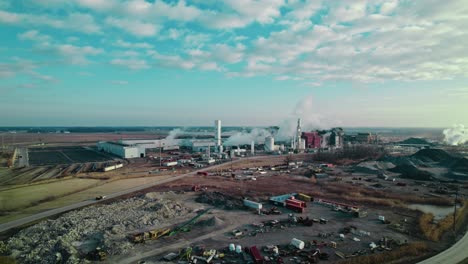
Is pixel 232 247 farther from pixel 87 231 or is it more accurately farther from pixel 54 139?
pixel 54 139

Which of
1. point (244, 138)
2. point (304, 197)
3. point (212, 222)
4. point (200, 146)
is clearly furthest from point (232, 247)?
point (244, 138)

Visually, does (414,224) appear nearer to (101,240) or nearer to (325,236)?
(325,236)

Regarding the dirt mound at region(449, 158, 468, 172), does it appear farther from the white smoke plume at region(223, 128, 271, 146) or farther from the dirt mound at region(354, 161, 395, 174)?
the white smoke plume at region(223, 128, 271, 146)

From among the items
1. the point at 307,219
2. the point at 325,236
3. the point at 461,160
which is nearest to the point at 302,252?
the point at 325,236

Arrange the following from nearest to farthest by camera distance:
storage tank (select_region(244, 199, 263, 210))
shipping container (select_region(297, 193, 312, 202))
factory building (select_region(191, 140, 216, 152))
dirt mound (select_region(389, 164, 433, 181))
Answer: storage tank (select_region(244, 199, 263, 210))
shipping container (select_region(297, 193, 312, 202))
dirt mound (select_region(389, 164, 433, 181))
factory building (select_region(191, 140, 216, 152))

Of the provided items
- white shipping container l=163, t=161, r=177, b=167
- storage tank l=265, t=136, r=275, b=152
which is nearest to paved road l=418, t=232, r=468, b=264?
white shipping container l=163, t=161, r=177, b=167

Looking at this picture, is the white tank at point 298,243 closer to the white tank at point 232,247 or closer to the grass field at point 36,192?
the white tank at point 232,247

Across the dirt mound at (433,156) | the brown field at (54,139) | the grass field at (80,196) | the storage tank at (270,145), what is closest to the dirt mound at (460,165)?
the dirt mound at (433,156)
